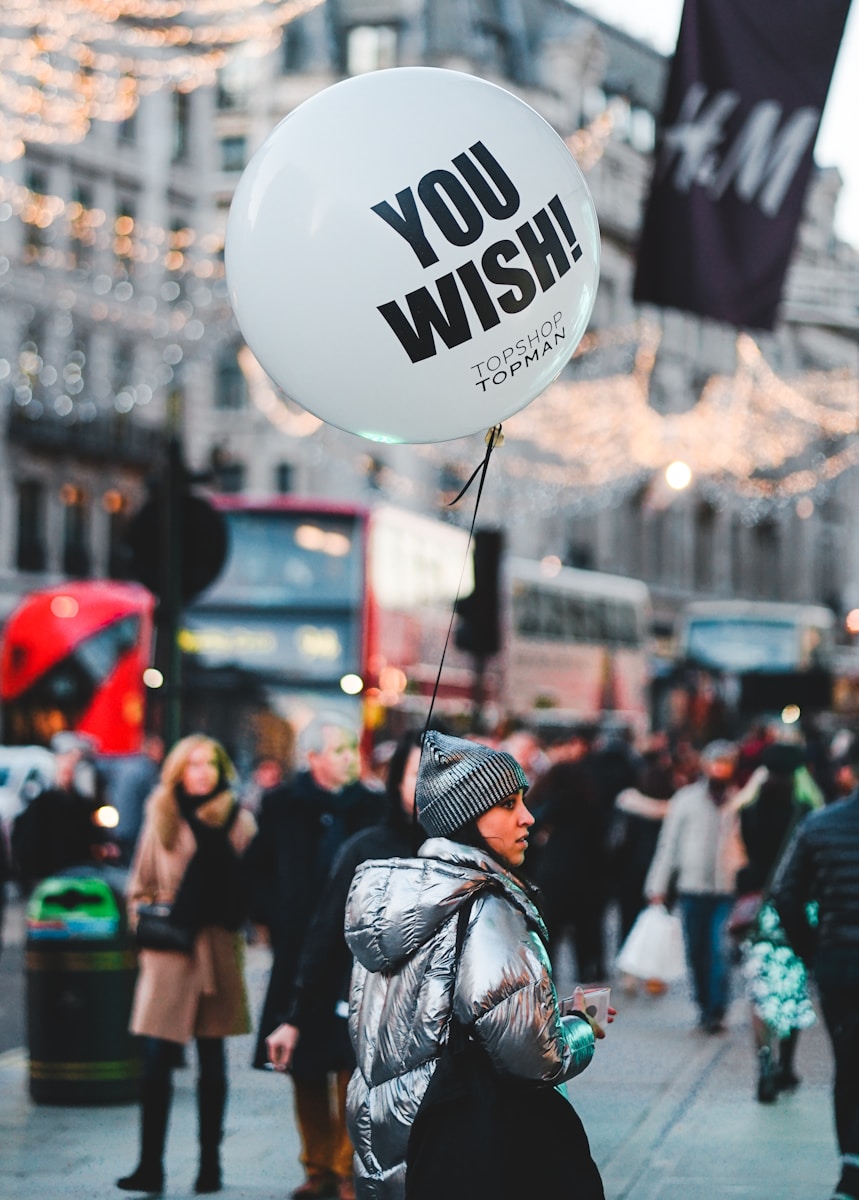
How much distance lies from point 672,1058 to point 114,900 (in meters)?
3.29

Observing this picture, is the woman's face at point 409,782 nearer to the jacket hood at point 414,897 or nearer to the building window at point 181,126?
the jacket hood at point 414,897

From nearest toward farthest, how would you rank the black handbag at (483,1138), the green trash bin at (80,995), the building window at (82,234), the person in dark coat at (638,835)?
the black handbag at (483,1138) < the green trash bin at (80,995) < the person in dark coat at (638,835) < the building window at (82,234)

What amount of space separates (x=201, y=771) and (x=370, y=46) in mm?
56149

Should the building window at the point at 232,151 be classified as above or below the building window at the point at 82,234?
above

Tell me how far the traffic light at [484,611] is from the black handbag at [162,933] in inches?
349

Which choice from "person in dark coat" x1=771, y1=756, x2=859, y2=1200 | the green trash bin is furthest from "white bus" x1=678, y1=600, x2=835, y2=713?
"person in dark coat" x1=771, y1=756, x2=859, y2=1200

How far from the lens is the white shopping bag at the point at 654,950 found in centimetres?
1337

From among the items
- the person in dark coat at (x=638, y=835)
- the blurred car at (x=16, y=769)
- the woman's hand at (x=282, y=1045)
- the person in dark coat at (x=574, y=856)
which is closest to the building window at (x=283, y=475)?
the blurred car at (x=16, y=769)

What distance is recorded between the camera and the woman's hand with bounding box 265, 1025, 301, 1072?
7176mm

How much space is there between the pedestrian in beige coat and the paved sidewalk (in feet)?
0.81

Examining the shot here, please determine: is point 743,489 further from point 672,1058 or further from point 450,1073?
point 450,1073

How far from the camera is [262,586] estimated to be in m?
22.4

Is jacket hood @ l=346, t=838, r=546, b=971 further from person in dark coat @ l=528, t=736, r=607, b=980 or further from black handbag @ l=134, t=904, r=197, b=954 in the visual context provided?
person in dark coat @ l=528, t=736, r=607, b=980

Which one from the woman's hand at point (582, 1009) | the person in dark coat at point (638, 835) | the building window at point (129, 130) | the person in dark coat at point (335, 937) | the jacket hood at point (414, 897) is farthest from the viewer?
the building window at point (129, 130)
